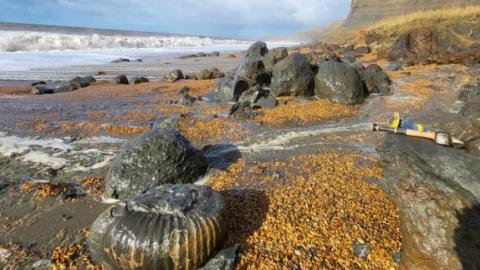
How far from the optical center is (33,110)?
955 cm

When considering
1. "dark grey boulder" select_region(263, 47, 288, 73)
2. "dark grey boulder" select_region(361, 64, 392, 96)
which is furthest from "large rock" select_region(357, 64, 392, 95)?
"dark grey boulder" select_region(263, 47, 288, 73)

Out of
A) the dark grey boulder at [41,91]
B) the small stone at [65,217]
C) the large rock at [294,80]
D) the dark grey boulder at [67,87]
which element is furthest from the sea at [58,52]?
the small stone at [65,217]

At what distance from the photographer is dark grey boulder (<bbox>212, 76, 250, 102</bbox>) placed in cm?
1064

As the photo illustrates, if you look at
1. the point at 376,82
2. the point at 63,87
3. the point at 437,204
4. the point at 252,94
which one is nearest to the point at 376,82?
the point at 376,82

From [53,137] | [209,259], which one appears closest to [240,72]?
[53,137]

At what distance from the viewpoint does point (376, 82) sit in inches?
459

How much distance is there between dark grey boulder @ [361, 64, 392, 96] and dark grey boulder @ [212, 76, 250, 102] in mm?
4186

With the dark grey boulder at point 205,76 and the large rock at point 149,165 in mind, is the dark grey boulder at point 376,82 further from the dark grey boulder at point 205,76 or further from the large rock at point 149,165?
the large rock at point 149,165

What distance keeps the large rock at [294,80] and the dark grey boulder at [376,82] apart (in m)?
2.16

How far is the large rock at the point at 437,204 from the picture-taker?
2.97 m

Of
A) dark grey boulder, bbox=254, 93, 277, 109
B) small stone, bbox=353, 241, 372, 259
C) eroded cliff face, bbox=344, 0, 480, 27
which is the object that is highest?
eroded cliff face, bbox=344, 0, 480, 27

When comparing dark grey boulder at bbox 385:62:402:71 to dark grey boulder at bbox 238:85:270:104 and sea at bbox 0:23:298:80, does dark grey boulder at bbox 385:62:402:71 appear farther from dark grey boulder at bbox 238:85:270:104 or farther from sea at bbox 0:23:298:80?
sea at bbox 0:23:298:80

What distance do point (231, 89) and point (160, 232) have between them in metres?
8.09

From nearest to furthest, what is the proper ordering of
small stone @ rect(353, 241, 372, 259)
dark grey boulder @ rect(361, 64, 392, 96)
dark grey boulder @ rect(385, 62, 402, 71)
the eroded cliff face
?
small stone @ rect(353, 241, 372, 259) → dark grey boulder @ rect(361, 64, 392, 96) → dark grey boulder @ rect(385, 62, 402, 71) → the eroded cliff face
